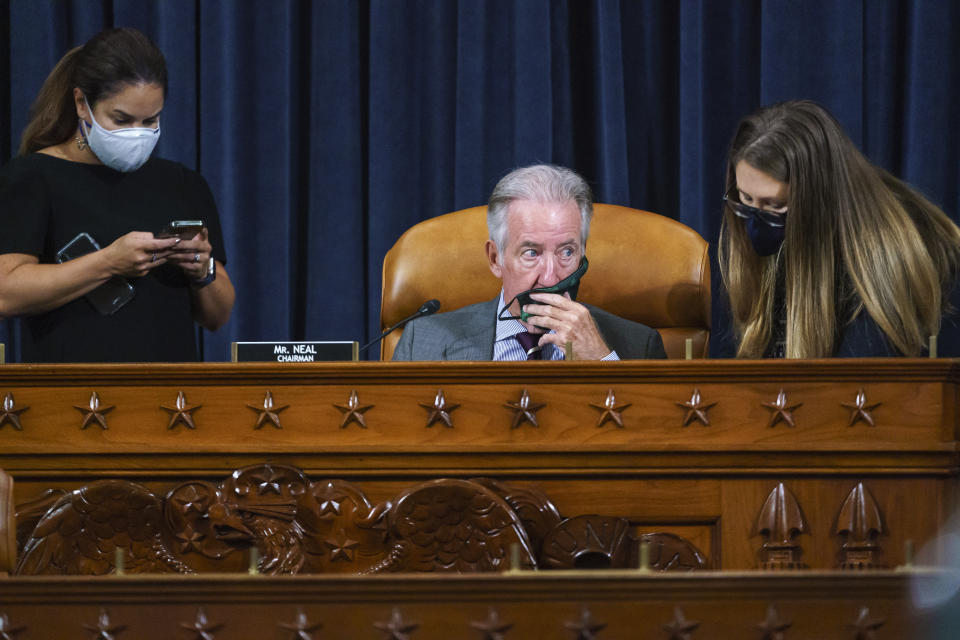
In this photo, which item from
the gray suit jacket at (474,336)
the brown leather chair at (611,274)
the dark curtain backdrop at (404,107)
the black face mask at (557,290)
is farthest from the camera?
the dark curtain backdrop at (404,107)

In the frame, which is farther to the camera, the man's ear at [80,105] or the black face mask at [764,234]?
the man's ear at [80,105]

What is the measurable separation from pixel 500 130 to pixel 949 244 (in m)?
1.46

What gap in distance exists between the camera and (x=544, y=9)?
308 centimetres

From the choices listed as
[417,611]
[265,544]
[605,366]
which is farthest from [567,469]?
[417,611]

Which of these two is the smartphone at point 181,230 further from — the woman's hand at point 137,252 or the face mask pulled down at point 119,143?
the face mask pulled down at point 119,143

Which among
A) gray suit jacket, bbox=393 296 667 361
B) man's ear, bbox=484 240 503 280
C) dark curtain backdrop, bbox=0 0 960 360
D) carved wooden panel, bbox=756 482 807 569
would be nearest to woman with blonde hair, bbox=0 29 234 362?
gray suit jacket, bbox=393 296 667 361

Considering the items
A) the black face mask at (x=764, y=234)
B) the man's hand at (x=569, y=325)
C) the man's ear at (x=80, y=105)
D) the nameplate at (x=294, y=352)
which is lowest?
the nameplate at (x=294, y=352)

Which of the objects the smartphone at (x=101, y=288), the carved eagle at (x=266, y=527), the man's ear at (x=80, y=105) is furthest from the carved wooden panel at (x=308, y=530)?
the man's ear at (x=80, y=105)

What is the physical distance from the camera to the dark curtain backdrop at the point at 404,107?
3084 millimetres

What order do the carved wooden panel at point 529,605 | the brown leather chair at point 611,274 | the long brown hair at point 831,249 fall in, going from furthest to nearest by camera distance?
the brown leather chair at point 611,274 < the long brown hair at point 831,249 < the carved wooden panel at point 529,605

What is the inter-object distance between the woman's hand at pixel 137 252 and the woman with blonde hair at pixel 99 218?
0.04ft

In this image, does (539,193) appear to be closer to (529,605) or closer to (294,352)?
(294,352)

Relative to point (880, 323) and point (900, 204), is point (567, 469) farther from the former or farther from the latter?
point (900, 204)

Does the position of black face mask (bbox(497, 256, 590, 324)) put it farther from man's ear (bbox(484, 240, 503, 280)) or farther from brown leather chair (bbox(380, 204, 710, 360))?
brown leather chair (bbox(380, 204, 710, 360))
